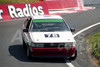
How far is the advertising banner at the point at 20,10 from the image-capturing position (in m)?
23.6

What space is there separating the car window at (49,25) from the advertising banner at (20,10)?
10808mm

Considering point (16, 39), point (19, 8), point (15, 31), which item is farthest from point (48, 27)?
point (19, 8)

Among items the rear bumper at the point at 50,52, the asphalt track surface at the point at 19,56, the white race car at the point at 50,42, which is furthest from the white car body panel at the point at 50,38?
the asphalt track surface at the point at 19,56

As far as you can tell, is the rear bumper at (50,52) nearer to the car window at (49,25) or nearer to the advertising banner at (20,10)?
the car window at (49,25)

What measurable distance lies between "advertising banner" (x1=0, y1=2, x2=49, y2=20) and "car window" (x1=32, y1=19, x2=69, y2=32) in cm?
1081

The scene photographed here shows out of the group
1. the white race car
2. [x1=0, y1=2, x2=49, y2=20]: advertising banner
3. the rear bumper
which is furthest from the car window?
[x1=0, y1=2, x2=49, y2=20]: advertising banner

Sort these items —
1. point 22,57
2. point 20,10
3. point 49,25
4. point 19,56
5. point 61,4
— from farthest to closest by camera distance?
point 61,4 → point 20,10 → point 49,25 → point 19,56 → point 22,57

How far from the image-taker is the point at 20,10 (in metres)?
24.6

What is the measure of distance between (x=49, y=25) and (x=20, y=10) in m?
12.1

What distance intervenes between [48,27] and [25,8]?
1260 centimetres

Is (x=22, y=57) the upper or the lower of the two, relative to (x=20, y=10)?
upper

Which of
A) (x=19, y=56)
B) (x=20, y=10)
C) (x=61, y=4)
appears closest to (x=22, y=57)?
(x=19, y=56)

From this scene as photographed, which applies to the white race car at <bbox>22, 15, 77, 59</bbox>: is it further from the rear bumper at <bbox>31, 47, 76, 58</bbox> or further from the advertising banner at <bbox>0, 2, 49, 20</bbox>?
the advertising banner at <bbox>0, 2, 49, 20</bbox>

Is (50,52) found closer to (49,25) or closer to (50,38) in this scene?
(50,38)
